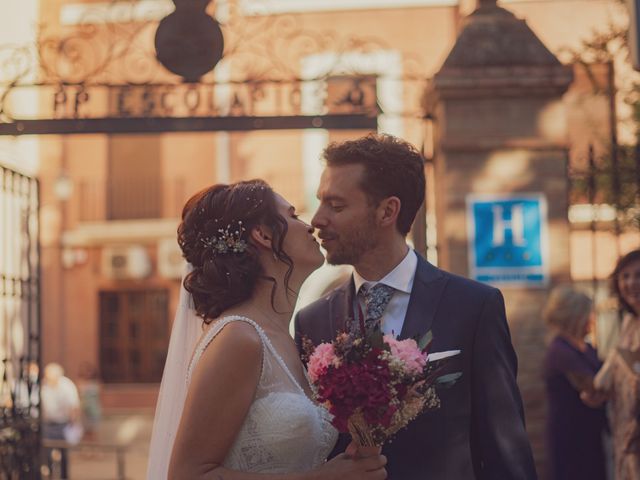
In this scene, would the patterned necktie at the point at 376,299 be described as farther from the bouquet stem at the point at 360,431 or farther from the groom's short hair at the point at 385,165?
the bouquet stem at the point at 360,431

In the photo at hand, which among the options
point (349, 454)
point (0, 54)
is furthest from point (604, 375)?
point (0, 54)

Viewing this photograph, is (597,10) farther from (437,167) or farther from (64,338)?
(437,167)

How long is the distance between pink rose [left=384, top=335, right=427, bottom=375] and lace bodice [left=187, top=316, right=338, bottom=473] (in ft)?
1.30

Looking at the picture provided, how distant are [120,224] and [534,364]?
1891 cm

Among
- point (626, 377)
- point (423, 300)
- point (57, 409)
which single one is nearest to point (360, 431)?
point (423, 300)

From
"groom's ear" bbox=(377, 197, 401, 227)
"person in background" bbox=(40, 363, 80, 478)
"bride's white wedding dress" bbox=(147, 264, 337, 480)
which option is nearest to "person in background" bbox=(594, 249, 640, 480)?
"groom's ear" bbox=(377, 197, 401, 227)

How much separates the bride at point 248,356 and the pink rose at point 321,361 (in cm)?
20

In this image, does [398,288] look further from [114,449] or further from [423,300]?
[114,449]

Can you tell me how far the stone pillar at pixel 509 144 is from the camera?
7.23 meters

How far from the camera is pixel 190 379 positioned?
3.44 m

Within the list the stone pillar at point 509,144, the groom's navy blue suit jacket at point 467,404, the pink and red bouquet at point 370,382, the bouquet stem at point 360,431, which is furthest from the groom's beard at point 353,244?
the stone pillar at point 509,144

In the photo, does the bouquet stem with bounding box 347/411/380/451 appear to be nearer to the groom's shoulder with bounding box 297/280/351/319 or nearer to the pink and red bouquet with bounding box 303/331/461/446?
the pink and red bouquet with bounding box 303/331/461/446

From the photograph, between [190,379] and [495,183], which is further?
[495,183]

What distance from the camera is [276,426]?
3299mm
